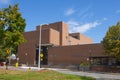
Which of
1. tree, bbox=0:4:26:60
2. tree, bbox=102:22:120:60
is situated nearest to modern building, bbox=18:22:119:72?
tree, bbox=102:22:120:60

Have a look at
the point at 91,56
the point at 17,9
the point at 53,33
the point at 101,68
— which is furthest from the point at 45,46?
the point at 17,9

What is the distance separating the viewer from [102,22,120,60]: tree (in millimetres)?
49219

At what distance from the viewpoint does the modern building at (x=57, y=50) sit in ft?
223

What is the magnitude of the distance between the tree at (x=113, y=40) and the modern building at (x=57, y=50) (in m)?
10.4

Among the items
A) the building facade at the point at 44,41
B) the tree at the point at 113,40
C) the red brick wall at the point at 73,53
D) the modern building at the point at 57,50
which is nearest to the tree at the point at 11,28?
the tree at the point at 113,40

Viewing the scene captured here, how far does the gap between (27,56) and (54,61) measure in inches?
481

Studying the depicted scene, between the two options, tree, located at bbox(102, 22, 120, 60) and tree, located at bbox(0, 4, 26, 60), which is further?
tree, located at bbox(102, 22, 120, 60)

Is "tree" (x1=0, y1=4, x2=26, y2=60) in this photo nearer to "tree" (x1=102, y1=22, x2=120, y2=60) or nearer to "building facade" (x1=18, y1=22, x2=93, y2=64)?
"tree" (x1=102, y1=22, x2=120, y2=60)

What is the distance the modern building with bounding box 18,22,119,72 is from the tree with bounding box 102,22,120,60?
34.0 feet

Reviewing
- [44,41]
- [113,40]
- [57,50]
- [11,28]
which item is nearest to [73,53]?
[57,50]

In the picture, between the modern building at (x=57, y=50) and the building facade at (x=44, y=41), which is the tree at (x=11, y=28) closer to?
the modern building at (x=57, y=50)

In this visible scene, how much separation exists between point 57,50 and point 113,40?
30.1 meters

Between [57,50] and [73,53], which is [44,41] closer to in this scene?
[57,50]

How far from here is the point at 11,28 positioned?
33625 mm
